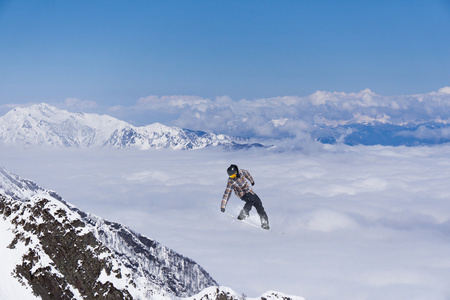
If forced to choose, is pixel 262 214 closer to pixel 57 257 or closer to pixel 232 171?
pixel 232 171

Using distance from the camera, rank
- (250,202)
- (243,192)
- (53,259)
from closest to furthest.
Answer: (243,192) < (250,202) < (53,259)

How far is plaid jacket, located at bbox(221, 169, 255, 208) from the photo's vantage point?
56.8ft

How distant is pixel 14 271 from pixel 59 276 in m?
5.34

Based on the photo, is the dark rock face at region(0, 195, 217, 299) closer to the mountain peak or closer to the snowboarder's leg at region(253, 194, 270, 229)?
the mountain peak

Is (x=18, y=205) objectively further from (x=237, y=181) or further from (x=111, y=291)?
(x=237, y=181)

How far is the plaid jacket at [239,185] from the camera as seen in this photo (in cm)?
1731

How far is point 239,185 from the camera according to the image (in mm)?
17781

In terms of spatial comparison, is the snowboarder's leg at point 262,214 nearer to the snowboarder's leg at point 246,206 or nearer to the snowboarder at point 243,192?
the snowboarder at point 243,192

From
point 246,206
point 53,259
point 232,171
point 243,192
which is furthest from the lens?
point 53,259

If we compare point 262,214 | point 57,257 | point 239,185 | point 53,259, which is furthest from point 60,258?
point 239,185

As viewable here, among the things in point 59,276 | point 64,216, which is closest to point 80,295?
point 59,276

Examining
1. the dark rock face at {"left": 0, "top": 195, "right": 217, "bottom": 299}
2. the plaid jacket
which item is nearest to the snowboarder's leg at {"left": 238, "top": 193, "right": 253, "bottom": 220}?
the plaid jacket

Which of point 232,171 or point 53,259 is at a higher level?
point 232,171

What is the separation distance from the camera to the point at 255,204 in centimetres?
1875
